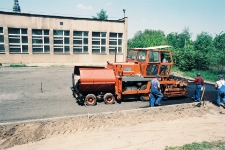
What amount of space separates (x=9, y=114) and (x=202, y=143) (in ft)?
24.7

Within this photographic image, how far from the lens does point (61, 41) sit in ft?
84.8

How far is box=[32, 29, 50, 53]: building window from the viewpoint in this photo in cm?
2444

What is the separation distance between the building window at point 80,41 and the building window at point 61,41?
96cm

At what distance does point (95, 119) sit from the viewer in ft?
25.2

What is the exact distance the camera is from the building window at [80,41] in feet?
87.3

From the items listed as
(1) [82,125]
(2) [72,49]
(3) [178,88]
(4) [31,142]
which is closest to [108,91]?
(1) [82,125]

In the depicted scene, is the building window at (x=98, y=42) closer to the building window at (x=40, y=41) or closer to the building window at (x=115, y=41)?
the building window at (x=115, y=41)

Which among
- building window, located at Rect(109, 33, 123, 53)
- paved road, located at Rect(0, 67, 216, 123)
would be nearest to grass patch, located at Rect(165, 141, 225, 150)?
paved road, located at Rect(0, 67, 216, 123)

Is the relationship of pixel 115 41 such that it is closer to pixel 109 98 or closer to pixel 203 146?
pixel 109 98

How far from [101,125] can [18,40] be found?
68.1ft

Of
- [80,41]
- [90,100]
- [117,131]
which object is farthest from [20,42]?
[117,131]

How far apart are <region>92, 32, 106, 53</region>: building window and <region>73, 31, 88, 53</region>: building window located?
116 centimetres

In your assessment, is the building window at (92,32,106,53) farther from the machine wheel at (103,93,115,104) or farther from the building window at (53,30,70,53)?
the machine wheel at (103,93,115,104)

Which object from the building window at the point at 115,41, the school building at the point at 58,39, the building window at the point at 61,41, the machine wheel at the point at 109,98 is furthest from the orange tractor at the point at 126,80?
the building window at the point at 115,41
